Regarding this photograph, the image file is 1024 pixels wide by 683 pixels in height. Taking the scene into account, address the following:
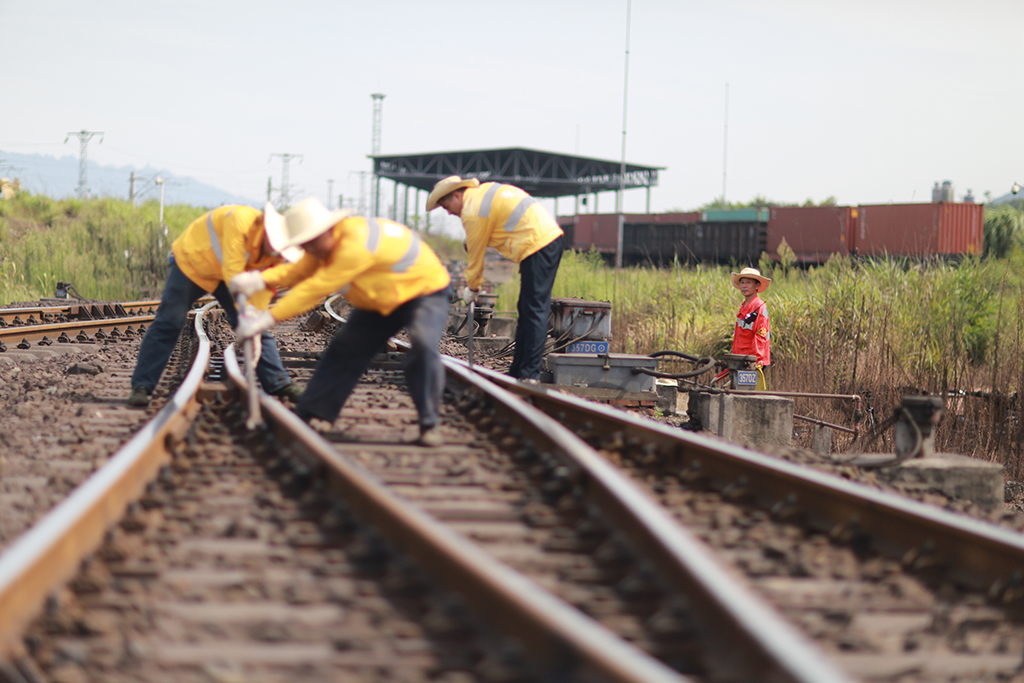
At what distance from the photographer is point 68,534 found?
8.60ft

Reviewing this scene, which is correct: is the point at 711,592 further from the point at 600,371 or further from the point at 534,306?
the point at 600,371

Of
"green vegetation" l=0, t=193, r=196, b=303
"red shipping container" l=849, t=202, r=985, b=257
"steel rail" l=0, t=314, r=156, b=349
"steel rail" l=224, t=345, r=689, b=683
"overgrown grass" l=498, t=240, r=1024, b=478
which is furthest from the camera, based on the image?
"red shipping container" l=849, t=202, r=985, b=257

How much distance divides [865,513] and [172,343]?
4.75m

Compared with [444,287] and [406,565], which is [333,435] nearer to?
[444,287]

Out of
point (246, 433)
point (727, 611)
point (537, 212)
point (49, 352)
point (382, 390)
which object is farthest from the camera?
point (49, 352)

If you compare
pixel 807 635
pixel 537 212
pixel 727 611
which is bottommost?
pixel 807 635

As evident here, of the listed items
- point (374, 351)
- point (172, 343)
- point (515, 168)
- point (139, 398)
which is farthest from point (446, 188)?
point (515, 168)

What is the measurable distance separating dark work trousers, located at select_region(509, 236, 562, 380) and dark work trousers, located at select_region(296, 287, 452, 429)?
2315 millimetres

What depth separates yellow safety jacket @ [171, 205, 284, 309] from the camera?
5.42 meters

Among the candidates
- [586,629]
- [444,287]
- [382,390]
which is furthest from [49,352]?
[586,629]

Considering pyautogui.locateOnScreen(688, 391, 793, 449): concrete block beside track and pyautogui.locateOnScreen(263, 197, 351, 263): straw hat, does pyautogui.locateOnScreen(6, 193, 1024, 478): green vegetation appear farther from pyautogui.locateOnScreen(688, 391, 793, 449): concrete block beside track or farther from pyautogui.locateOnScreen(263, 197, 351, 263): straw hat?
pyautogui.locateOnScreen(263, 197, 351, 263): straw hat

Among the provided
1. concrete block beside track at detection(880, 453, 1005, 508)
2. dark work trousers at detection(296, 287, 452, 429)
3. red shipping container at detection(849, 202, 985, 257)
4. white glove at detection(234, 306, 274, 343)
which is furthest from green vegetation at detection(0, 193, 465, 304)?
red shipping container at detection(849, 202, 985, 257)

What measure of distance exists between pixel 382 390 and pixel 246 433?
1860mm

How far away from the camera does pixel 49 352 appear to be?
9.13 meters
